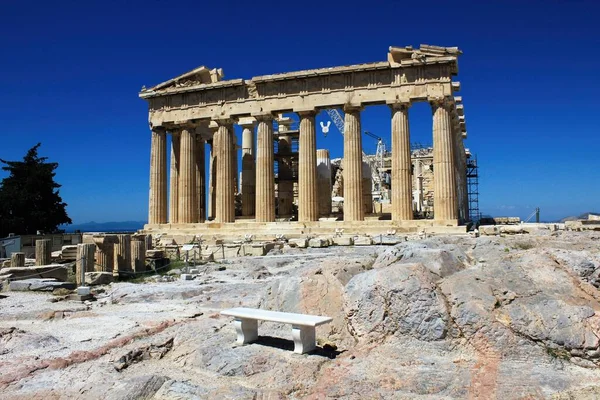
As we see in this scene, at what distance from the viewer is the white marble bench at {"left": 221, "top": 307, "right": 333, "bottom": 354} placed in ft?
26.2

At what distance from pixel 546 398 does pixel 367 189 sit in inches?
1488

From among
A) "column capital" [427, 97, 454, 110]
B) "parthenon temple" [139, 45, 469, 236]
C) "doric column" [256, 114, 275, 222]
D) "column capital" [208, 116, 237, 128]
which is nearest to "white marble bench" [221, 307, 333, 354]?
"parthenon temple" [139, 45, 469, 236]

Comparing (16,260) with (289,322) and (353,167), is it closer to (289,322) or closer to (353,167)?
(289,322)

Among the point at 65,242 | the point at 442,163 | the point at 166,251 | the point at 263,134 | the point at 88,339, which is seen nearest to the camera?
the point at 88,339

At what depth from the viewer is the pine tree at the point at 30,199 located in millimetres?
44406

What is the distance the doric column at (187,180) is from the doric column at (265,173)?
5.72 m

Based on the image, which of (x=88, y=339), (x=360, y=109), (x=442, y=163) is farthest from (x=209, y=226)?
(x=88, y=339)

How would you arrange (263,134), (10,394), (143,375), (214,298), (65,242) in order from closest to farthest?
(10,394), (143,375), (214,298), (263,134), (65,242)

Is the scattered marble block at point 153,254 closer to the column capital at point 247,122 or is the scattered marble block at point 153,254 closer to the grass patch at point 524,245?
the grass patch at point 524,245

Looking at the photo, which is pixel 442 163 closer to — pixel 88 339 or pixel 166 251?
pixel 166 251

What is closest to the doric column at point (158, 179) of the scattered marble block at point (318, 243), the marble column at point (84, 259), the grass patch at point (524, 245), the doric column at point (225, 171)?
the doric column at point (225, 171)

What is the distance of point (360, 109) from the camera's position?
32.6 m

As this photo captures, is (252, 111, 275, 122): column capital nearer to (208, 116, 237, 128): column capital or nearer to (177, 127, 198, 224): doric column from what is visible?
(208, 116, 237, 128): column capital

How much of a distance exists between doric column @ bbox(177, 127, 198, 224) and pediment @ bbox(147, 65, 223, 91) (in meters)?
3.53
